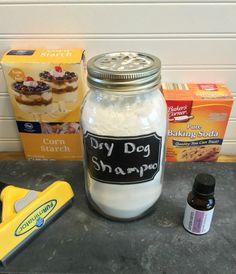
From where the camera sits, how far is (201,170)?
0.66 m

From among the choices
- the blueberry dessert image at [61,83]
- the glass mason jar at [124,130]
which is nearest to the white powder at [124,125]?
the glass mason jar at [124,130]

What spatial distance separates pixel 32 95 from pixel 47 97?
32 millimetres

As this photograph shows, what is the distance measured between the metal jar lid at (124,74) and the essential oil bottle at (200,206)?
0.17m

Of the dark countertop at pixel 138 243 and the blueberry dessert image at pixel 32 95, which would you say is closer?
the dark countertop at pixel 138 243

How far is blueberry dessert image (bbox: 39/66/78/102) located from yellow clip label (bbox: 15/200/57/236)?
224mm

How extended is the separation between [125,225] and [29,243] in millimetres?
165

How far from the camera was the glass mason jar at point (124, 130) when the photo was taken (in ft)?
1.38

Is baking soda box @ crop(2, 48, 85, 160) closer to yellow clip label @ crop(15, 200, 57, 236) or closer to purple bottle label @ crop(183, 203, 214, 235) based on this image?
yellow clip label @ crop(15, 200, 57, 236)

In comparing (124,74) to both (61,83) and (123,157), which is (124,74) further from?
(61,83)

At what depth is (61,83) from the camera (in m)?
0.61

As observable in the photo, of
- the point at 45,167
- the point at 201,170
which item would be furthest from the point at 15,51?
the point at 201,170

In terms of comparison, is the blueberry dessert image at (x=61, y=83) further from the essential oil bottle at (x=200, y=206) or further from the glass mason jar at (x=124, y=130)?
the essential oil bottle at (x=200, y=206)

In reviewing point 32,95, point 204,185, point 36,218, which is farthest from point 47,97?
point 204,185

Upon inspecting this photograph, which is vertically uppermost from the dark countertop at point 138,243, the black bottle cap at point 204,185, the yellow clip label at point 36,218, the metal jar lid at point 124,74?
the metal jar lid at point 124,74
